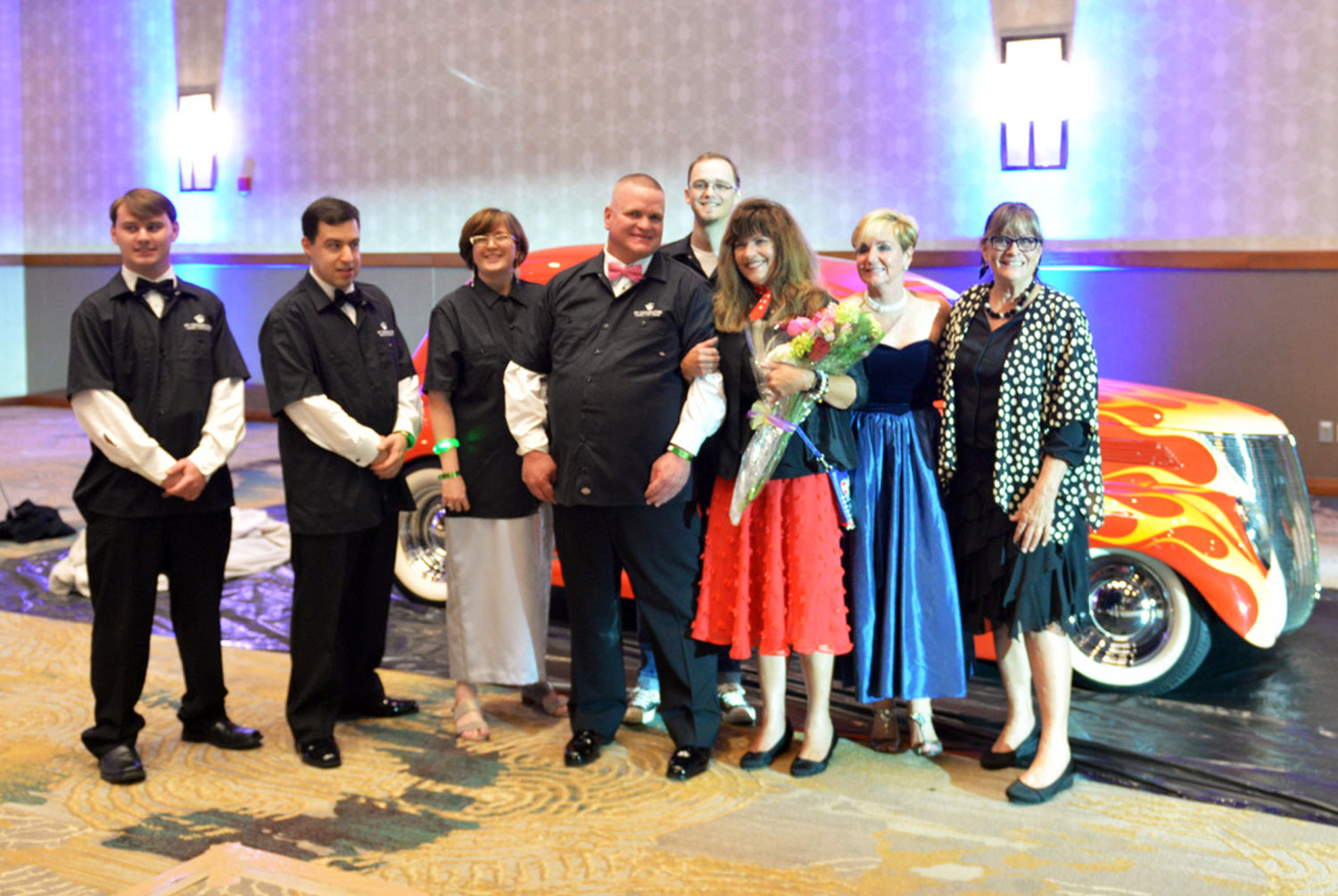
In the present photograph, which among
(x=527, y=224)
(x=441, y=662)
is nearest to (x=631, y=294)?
(x=441, y=662)

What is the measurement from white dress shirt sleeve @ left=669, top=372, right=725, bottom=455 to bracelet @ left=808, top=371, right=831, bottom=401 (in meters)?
0.29

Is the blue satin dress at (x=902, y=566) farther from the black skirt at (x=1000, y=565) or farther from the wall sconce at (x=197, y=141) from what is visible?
the wall sconce at (x=197, y=141)

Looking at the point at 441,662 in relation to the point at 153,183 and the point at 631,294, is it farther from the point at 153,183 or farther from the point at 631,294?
the point at 153,183

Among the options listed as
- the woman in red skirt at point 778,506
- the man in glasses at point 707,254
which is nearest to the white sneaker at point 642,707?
the man in glasses at point 707,254

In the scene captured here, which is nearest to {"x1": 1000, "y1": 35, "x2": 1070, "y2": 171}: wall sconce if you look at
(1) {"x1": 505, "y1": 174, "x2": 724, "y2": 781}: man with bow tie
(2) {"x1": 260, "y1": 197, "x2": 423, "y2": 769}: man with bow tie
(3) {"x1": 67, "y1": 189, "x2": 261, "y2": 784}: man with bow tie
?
(1) {"x1": 505, "y1": 174, "x2": 724, "y2": 781}: man with bow tie

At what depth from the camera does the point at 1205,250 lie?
873 cm

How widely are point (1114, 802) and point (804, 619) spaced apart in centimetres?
101

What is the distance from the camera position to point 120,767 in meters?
3.59

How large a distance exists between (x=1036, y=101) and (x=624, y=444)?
6.76m

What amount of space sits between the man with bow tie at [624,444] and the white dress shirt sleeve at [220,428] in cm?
84

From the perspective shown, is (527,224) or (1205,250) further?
(527,224)

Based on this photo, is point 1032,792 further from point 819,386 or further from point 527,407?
point 527,407

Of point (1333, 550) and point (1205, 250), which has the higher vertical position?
point (1205, 250)

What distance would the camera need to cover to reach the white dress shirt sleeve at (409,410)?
3.92m
